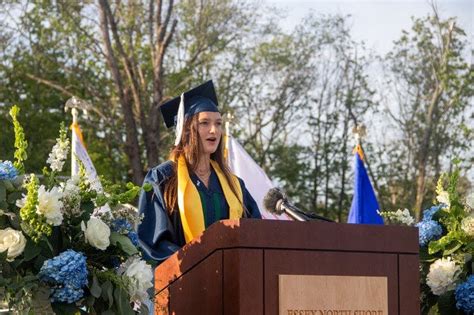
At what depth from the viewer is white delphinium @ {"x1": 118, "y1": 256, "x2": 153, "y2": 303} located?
12.2 ft

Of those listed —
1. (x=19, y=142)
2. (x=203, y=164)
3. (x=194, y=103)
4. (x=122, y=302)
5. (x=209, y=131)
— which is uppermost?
(x=194, y=103)

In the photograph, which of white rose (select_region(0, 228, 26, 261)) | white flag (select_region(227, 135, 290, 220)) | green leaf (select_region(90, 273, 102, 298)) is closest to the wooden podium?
green leaf (select_region(90, 273, 102, 298))

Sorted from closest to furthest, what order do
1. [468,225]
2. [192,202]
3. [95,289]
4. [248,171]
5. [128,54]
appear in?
[95,289], [192,202], [468,225], [248,171], [128,54]

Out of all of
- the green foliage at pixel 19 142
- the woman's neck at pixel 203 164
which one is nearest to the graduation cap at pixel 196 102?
the woman's neck at pixel 203 164

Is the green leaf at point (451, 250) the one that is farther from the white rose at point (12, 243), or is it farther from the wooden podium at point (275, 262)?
the white rose at point (12, 243)

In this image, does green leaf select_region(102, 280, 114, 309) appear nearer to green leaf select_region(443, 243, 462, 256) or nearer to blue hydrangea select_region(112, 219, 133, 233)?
blue hydrangea select_region(112, 219, 133, 233)

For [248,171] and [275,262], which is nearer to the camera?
[275,262]

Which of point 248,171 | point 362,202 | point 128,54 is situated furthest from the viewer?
point 128,54

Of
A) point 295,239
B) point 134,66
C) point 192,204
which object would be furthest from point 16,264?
point 134,66

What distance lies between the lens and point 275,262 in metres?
3.66

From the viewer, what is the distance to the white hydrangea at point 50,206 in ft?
11.8

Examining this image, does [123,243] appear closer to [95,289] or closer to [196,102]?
[95,289]

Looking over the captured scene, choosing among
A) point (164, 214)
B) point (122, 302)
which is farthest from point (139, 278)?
point (164, 214)

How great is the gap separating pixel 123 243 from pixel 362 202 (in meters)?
10.3
